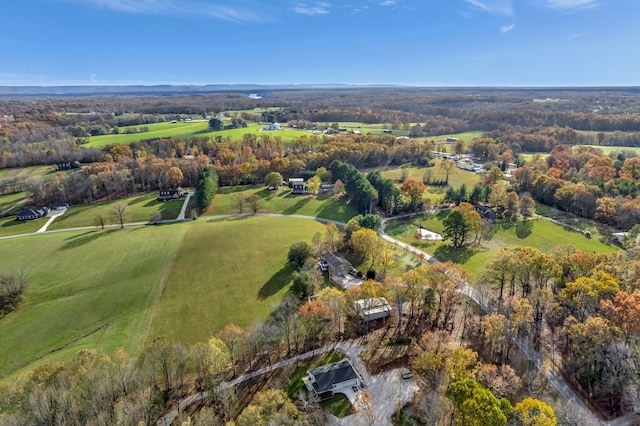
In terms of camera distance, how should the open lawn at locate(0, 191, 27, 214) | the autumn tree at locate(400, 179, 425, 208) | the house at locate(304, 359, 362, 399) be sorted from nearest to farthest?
the house at locate(304, 359, 362, 399) < the autumn tree at locate(400, 179, 425, 208) < the open lawn at locate(0, 191, 27, 214)

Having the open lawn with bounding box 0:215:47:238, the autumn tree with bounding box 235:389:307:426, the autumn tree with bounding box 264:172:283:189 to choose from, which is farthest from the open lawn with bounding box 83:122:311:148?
the autumn tree with bounding box 235:389:307:426

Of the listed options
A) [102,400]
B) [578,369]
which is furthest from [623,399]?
[102,400]

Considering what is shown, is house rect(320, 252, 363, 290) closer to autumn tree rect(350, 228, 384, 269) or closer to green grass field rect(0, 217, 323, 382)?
autumn tree rect(350, 228, 384, 269)

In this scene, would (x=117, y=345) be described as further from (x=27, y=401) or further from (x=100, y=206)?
(x=100, y=206)

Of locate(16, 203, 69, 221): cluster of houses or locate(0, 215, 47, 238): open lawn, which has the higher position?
locate(16, 203, 69, 221): cluster of houses

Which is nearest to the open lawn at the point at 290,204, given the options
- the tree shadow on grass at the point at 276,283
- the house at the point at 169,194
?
the house at the point at 169,194

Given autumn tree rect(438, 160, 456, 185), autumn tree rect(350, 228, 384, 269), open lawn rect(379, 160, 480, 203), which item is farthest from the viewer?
autumn tree rect(438, 160, 456, 185)

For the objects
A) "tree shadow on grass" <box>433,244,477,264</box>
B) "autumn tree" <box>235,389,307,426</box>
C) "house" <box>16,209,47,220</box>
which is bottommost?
"tree shadow on grass" <box>433,244,477,264</box>
